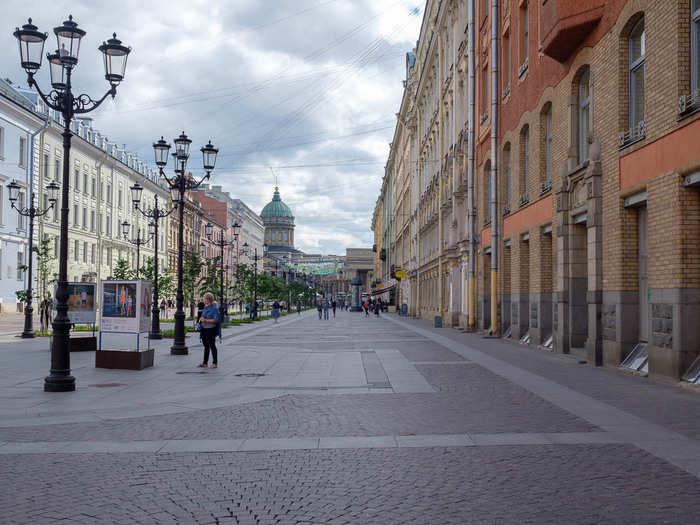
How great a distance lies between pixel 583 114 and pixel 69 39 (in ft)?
39.3

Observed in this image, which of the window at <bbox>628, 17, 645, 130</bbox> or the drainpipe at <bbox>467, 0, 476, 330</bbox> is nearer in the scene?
the window at <bbox>628, 17, 645, 130</bbox>

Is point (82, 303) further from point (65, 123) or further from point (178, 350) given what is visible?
point (65, 123)

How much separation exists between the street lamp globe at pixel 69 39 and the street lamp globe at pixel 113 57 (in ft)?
2.39

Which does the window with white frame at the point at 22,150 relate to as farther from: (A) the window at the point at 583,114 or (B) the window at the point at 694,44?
(B) the window at the point at 694,44

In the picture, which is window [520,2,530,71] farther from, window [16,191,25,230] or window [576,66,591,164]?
window [16,191,25,230]

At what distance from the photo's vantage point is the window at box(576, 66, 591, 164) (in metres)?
18.2

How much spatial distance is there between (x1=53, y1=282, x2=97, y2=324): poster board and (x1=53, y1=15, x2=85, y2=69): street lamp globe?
9.94 meters

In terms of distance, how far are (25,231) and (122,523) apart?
172 feet

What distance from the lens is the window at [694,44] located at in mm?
12414

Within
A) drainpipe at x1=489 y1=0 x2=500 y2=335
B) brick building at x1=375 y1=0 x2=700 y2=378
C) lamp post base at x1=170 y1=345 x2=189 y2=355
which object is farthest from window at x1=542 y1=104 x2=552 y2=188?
lamp post base at x1=170 y1=345 x2=189 y2=355

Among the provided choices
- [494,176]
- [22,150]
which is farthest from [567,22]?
[22,150]

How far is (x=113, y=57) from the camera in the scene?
1345 cm

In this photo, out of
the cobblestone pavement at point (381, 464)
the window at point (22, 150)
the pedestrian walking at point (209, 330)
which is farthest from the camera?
the window at point (22, 150)

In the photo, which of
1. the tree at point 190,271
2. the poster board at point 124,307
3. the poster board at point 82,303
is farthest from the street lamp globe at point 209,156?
the tree at point 190,271
